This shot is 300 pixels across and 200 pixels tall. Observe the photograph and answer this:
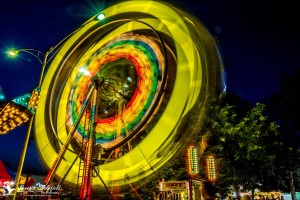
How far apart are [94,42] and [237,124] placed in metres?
13.5

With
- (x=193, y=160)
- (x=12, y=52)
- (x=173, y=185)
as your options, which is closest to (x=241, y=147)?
(x=193, y=160)

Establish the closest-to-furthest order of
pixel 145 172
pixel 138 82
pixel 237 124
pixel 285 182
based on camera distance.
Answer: pixel 145 172, pixel 138 82, pixel 237 124, pixel 285 182

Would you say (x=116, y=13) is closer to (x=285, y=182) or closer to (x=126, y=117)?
(x=126, y=117)

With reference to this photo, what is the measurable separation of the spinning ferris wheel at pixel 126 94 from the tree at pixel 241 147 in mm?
10560

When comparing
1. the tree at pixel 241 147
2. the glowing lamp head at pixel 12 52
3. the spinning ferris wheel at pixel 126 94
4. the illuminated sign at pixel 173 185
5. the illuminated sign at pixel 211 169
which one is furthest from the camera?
the tree at pixel 241 147

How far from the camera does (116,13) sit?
1060cm

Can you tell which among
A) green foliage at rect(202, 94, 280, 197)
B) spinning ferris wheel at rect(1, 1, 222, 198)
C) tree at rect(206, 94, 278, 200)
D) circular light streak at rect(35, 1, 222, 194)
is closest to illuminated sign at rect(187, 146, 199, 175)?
spinning ferris wheel at rect(1, 1, 222, 198)

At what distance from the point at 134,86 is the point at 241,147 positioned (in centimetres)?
1250

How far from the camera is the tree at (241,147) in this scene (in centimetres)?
1964

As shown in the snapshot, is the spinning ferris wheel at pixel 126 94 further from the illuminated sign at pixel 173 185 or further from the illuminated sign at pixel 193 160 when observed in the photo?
the illuminated sign at pixel 193 160

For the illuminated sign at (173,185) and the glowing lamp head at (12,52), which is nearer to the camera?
the glowing lamp head at (12,52)

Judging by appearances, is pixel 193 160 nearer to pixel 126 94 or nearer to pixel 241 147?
pixel 126 94

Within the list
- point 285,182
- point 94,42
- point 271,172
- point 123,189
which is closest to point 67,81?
point 94,42

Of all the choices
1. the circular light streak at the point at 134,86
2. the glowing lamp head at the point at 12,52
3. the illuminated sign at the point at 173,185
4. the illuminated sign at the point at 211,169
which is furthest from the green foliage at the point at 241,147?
the glowing lamp head at the point at 12,52
